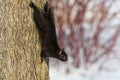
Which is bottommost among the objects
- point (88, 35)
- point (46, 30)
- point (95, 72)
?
point (95, 72)

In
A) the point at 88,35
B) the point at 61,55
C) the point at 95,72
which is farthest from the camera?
the point at 88,35

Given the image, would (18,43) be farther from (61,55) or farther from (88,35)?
(88,35)

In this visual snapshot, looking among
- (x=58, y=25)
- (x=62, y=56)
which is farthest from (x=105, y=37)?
(x=62, y=56)

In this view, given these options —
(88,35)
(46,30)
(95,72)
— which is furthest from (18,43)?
(88,35)

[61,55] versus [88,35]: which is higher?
[88,35]

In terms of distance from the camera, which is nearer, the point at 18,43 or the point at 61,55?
the point at 18,43

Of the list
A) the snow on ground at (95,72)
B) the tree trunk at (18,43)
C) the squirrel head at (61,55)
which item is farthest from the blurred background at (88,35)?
the tree trunk at (18,43)
